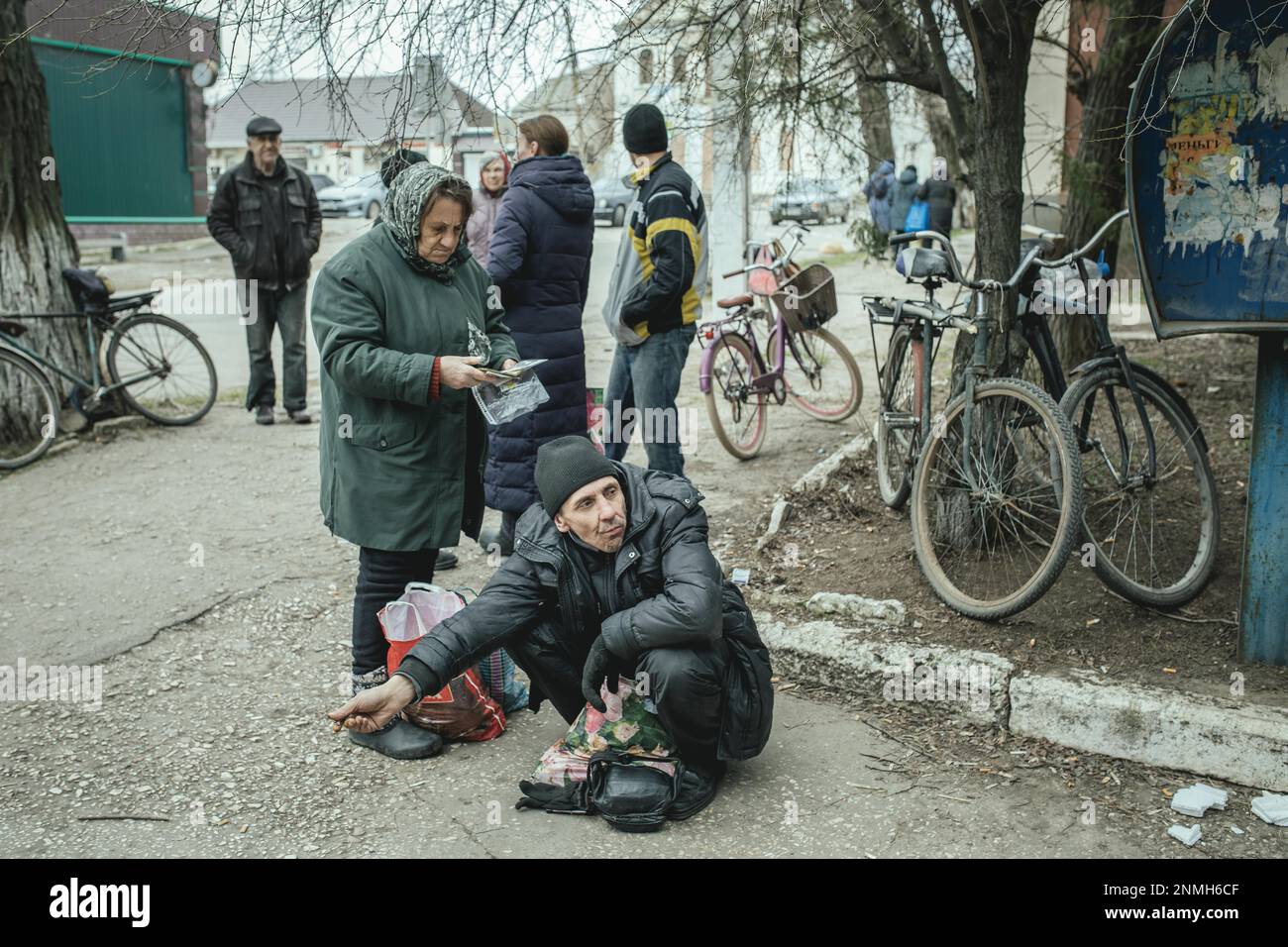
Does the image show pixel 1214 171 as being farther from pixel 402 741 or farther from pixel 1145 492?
pixel 402 741

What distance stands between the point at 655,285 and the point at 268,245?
11.6 feet

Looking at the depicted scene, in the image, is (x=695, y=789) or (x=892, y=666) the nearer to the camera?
(x=695, y=789)

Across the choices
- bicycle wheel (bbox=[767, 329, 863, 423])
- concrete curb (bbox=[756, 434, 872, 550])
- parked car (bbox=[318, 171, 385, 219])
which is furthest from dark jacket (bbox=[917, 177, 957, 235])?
parked car (bbox=[318, 171, 385, 219])

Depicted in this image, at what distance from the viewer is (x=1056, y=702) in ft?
12.2

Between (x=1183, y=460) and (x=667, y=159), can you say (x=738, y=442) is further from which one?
(x=1183, y=460)

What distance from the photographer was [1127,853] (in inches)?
123

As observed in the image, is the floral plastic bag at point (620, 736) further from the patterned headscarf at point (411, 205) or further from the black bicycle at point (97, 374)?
the black bicycle at point (97, 374)

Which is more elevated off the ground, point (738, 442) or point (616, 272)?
point (616, 272)

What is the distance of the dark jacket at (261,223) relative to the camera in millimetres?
7883

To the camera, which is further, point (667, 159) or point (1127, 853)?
point (667, 159)

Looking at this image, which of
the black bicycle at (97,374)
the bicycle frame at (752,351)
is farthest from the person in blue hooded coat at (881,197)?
the black bicycle at (97,374)

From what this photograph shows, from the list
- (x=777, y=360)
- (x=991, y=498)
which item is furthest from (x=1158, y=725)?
(x=777, y=360)

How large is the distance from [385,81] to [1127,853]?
3435 mm

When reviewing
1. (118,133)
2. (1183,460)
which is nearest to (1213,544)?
(1183,460)
